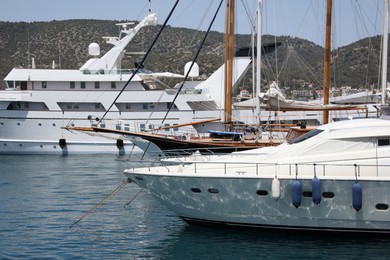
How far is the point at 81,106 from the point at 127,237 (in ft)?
98.0

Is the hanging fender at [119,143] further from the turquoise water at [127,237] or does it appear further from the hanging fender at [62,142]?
the turquoise water at [127,237]

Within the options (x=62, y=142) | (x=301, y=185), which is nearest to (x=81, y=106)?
(x=62, y=142)

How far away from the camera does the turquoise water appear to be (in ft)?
56.6

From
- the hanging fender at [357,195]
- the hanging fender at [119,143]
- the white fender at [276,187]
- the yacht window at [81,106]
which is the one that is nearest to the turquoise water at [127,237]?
the hanging fender at [357,195]

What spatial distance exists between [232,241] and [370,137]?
4.38 m

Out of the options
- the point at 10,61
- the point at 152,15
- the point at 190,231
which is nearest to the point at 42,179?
the point at 190,231

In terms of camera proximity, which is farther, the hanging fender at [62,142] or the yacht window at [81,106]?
the yacht window at [81,106]

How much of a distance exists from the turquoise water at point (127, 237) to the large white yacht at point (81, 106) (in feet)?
66.1

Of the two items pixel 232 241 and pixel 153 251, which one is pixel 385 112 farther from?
pixel 153 251

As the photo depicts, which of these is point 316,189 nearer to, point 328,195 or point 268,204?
point 328,195

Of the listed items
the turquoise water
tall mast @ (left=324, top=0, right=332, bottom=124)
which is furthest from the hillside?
the turquoise water

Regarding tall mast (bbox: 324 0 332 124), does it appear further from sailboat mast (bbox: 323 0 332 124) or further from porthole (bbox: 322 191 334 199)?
porthole (bbox: 322 191 334 199)

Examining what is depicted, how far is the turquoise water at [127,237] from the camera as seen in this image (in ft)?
56.6

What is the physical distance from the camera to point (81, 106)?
157 feet
